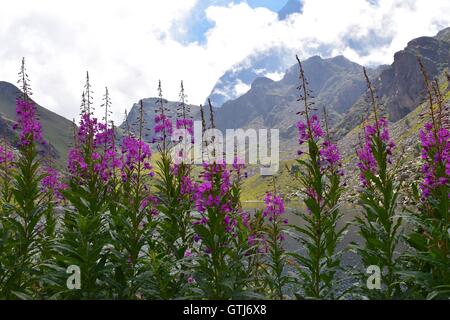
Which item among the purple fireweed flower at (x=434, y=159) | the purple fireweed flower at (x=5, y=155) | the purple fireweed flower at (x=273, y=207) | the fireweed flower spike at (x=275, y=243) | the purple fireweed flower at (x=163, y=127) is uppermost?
the purple fireweed flower at (x=163, y=127)

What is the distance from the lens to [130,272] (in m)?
7.35

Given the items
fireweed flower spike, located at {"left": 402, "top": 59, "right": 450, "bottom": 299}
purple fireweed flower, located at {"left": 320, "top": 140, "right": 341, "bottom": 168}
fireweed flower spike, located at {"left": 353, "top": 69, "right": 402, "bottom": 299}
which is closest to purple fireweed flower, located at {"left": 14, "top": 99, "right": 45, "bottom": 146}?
purple fireweed flower, located at {"left": 320, "top": 140, "right": 341, "bottom": 168}

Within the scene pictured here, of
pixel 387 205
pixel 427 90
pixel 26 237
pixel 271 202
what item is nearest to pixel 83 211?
pixel 26 237

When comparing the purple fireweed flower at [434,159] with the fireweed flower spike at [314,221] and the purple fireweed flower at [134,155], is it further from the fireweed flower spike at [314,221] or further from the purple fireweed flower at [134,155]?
the purple fireweed flower at [134,155]

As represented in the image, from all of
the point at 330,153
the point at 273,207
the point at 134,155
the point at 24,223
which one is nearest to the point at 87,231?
the point at 24,223

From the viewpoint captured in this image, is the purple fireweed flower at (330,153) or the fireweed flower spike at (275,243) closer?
the fireweed flower spike at (275,243)

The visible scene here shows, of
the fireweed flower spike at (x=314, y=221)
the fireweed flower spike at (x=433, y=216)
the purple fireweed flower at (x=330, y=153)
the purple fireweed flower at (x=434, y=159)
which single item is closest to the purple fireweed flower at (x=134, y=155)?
the fireweed flower spike at (x=314, y=221)

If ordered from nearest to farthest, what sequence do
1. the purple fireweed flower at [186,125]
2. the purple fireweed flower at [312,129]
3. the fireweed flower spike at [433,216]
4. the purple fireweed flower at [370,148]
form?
the fireweed flower spike at [433,216], the purple fireweed flower at [370,148], the purple fireweed flower at [312,129], the purple fireweed flower at [186,125]

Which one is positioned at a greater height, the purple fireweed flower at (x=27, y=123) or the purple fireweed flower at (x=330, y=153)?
the purple fireweed flower at (x=27, y=123)

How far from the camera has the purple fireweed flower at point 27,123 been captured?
315 inches

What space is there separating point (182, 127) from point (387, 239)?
5.60 metres
